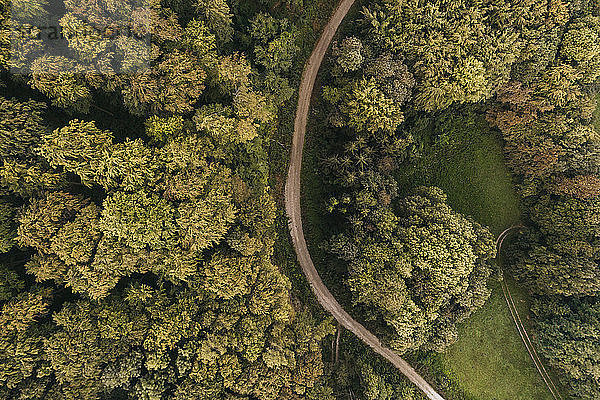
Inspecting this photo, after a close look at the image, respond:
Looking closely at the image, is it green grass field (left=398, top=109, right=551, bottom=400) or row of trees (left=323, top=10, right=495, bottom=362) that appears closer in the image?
row of trees (left=323, top=10, right=495, bottom=362)

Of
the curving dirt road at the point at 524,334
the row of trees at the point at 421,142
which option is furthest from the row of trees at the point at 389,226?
the curving dirt road at the point at 524,334

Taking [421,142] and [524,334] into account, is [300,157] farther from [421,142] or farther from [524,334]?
[524,334]

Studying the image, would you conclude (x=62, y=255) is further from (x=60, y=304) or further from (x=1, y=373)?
(x=1, y=373)

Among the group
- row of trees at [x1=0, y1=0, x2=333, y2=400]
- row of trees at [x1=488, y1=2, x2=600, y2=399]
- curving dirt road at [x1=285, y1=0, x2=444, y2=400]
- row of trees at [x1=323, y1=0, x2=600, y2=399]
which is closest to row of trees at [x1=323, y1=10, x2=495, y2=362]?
row of trees at [x1=323, y1=0, x2=600, y2=399]

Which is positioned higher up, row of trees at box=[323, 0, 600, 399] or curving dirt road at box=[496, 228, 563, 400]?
row of trees at box=[323, 0, 600, 399]

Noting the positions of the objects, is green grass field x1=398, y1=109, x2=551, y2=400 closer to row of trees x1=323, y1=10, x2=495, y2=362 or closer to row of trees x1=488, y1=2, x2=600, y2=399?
row of trees x1=488, y1=2, x2=600, y2=399

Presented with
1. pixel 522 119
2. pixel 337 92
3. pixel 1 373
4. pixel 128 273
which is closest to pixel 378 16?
pixel 337 92

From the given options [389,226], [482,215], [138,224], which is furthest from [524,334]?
[138,224]
